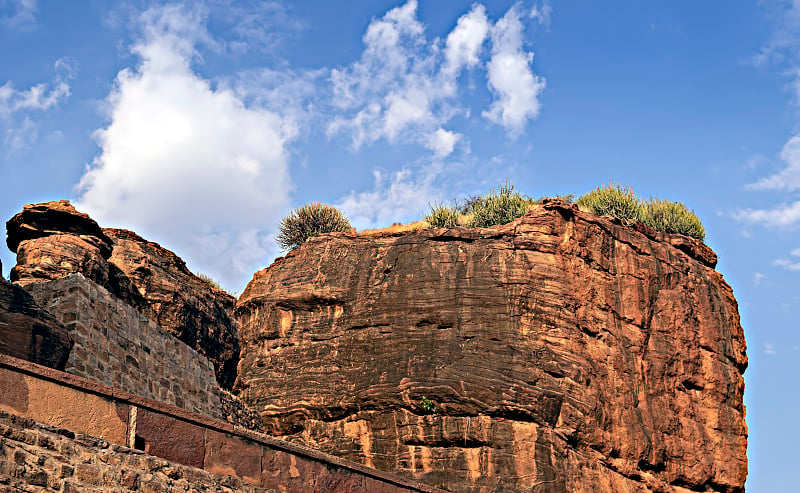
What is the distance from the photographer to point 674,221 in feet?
81.0

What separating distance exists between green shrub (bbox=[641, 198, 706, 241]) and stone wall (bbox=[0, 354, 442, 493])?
48.8 feet

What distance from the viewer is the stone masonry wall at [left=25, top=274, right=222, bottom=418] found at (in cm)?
1356

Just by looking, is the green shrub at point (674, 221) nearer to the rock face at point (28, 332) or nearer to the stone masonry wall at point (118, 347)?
the stone masonry wall at point (118, 347)

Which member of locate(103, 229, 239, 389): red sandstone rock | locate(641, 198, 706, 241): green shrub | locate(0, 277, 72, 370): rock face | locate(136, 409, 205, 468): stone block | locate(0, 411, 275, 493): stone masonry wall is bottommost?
locate(0, 411, 275, 493): stone masonry wall

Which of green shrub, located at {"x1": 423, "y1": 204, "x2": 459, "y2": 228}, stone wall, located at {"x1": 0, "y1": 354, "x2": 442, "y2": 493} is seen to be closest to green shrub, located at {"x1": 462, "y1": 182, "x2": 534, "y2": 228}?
green shrub, located at {"x1": 423, "y1": 204, "x2": 459, "y2": 228}

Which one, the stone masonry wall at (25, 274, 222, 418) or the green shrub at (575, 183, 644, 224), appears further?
the green shrub at (575, 183, 644, 224)

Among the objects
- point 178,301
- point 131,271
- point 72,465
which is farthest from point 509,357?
point 72,465

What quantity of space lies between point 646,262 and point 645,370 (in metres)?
2.69

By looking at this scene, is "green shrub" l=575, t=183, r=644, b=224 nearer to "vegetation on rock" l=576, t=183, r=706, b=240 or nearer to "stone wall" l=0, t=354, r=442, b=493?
"vegetation on rock" l=576, t=183, r=706, b=240

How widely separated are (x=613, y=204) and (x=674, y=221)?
5.31 feet

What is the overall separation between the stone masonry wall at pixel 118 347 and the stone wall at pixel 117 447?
308cm

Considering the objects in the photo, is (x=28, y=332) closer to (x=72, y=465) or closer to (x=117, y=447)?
(x=117, y=447)

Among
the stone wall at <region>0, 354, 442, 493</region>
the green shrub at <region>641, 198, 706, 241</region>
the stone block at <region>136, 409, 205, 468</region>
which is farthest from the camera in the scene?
the green shrub at <region>641, 198, 706, 241</region>

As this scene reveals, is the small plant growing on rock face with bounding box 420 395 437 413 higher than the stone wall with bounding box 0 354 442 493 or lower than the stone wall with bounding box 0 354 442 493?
higher
